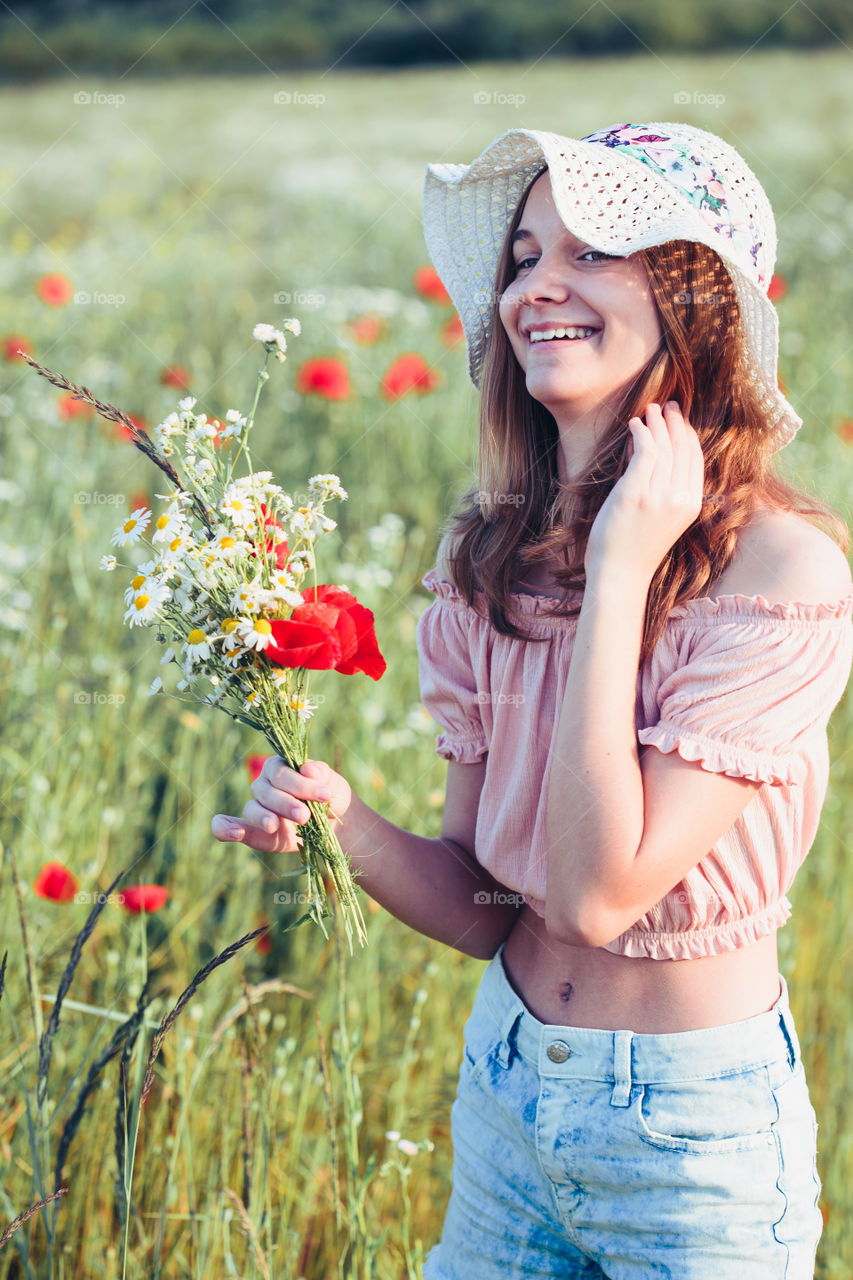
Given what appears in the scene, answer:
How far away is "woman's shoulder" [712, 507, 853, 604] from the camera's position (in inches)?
43.5

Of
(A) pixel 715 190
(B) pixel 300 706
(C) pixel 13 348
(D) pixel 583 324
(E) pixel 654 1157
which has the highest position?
Answer: (A) pixel 715 190

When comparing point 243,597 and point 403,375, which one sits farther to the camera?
point 403,375

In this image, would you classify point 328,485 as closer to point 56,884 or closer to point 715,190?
point 715,190

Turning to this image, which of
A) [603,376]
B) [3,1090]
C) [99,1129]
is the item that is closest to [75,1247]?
[99,1129]

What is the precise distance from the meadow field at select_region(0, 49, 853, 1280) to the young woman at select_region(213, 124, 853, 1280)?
0.21m

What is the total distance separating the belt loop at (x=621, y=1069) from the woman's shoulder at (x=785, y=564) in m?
0.47

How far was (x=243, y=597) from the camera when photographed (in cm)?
104

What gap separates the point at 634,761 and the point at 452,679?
1.22 ft

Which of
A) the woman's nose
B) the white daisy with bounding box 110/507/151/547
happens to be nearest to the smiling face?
the woman's nose

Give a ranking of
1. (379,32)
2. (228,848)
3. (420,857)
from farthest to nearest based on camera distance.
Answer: (379,32)
(228,848)
(420,857)

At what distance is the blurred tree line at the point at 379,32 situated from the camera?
48.4 ft

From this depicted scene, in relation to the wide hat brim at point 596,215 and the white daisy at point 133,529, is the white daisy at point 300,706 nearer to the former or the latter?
the white daisy at point 133,529

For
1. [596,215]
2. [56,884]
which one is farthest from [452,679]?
→ [56,884]

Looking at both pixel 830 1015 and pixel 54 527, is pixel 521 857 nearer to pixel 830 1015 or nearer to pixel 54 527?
pixel 830 1015
